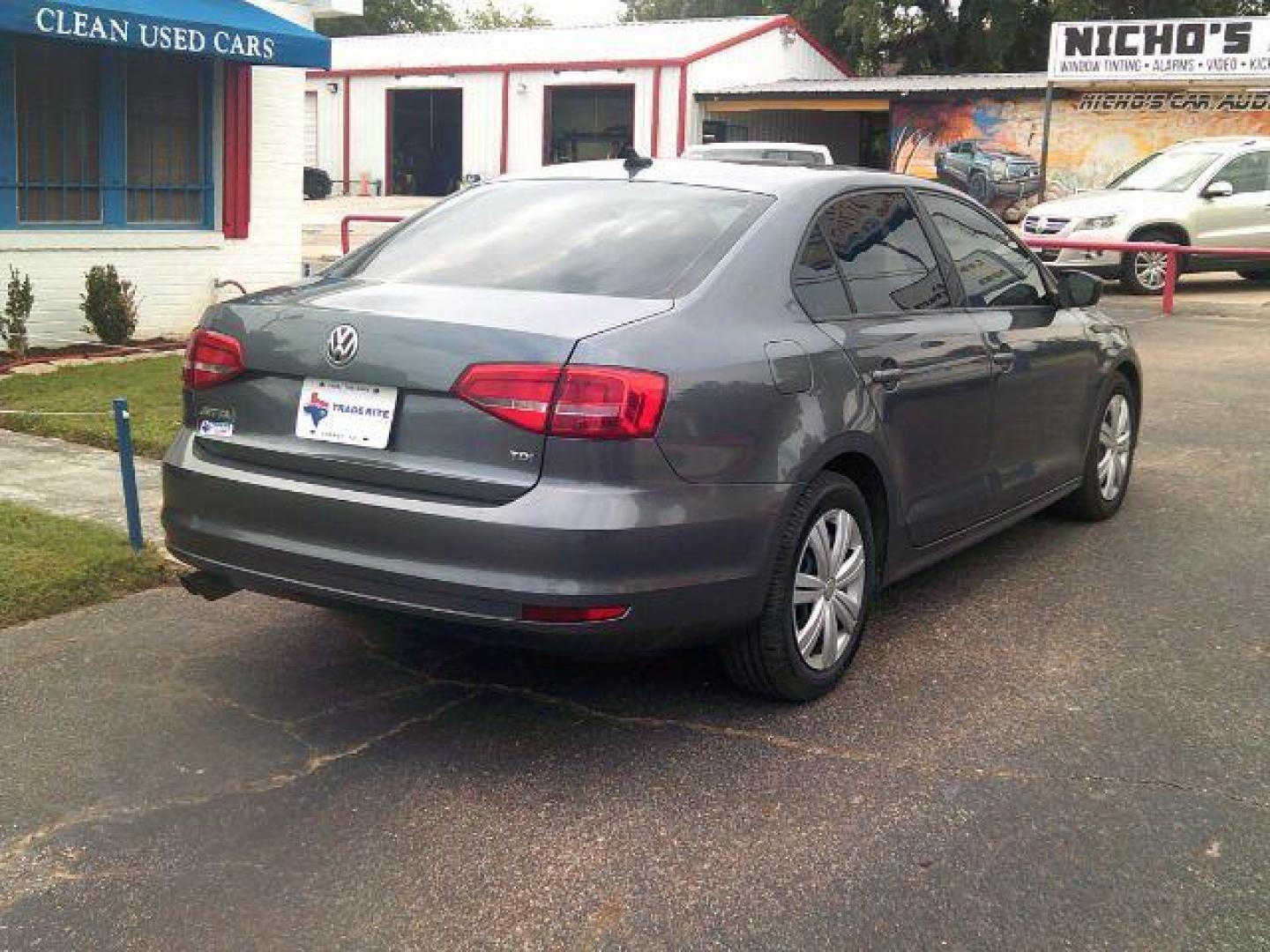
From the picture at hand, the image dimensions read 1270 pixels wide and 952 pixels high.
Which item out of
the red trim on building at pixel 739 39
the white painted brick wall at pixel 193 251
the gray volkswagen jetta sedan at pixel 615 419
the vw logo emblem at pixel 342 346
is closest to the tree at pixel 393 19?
the red trim on building at pixel 739 39

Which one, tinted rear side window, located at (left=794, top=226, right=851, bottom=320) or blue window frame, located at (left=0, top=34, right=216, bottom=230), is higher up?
blue window frame, located at (left=0, top=34, right=216, bottom=230)

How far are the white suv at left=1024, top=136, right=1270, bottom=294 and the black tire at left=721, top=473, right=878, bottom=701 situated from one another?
1464cm

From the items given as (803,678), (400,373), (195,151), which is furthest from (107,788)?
(195,151)

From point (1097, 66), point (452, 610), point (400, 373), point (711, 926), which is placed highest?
point (1097, 66)

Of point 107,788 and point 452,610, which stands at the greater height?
point 452,610

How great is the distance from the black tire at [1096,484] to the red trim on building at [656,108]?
2640cm

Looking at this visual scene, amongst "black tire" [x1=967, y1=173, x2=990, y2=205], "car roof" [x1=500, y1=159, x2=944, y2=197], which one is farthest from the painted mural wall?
"car roof" [x1=500, y1=159, x2=944, y2=197]

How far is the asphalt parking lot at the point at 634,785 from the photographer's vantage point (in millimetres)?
3135

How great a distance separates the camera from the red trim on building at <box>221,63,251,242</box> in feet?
41.0

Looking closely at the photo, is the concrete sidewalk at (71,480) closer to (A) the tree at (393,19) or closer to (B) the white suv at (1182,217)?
(B) the white suv at (1182,217)

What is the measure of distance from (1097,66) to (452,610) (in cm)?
2383

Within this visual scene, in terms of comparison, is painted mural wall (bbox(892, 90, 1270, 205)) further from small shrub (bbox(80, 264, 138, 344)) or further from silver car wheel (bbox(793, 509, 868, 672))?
silver car wheel (bbox(793, 509, 868, 672))

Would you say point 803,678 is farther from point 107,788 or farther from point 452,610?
point 107,788

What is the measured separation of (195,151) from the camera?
1246cm
